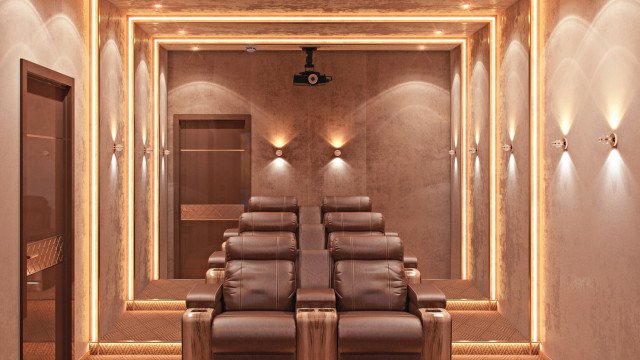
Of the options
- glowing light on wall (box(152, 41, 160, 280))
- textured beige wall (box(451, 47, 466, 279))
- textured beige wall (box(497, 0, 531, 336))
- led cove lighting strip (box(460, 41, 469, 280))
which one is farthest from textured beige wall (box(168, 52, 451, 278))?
textured beige wall (box(497, 0, 531, 336))

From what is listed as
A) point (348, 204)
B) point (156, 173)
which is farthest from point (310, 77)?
point (156, 173)

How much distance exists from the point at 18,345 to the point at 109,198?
6.82ft

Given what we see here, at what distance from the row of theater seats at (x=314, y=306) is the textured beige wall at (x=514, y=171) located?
4.31 feet

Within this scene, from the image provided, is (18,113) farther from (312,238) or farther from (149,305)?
(312,238)

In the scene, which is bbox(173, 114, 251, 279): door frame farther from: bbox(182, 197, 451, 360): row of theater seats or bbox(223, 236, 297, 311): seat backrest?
bbox(223, 236, 297, 311): seat backrest

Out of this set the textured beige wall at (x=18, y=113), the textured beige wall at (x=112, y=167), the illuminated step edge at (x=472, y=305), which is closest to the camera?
the textured beige wall at (x=18, y=113)

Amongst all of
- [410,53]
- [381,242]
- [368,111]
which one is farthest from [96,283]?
[410,53]

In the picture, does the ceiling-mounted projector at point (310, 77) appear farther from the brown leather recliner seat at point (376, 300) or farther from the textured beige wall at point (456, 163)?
the brown leather recliner seat at point (376, 300)

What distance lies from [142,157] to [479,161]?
3.57m

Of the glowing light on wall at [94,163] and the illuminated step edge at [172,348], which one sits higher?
the glowing light on wall at [94,163]

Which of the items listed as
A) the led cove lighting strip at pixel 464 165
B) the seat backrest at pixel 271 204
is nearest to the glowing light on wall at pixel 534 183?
the led cove lighting strip at pixel 464 165

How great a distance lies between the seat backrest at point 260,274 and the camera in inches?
195

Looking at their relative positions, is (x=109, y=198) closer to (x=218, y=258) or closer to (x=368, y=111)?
(x=218, y=258)

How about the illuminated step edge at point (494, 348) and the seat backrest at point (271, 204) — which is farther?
the seat backrest at point (271, 204)
